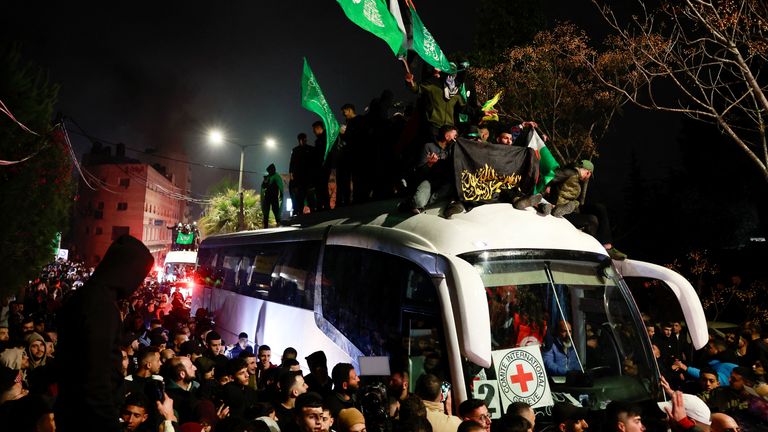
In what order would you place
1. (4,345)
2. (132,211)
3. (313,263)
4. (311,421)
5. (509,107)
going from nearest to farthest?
(311,421)
(4,345)
(313,263)
(509,107)
(132,211)

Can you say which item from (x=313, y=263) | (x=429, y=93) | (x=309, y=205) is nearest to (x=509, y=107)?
(x=309, y=205)

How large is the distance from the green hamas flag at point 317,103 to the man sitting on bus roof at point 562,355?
290 inches

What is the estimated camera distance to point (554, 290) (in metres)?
5.96

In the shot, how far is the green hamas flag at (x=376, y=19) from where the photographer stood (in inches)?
354

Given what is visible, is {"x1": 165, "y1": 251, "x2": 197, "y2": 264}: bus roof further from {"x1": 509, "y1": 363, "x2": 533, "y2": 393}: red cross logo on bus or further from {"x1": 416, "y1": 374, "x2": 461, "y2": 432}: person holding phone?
{"x1": 509, "y1": 363, "x2": 533, "y2": 393}: red cross logo on bus

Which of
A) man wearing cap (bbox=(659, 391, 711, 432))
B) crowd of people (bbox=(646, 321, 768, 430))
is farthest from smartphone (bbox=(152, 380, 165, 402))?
crowd of people (bbox=(646, 321, 768, 430))

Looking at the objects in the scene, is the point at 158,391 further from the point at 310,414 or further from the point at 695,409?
the point at 695,409

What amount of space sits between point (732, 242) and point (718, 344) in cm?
2094

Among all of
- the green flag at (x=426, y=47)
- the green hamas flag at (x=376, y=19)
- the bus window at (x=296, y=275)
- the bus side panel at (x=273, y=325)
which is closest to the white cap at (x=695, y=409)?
the bus side panel at (x=273, y=325)

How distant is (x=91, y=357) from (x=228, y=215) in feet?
Answer: 120

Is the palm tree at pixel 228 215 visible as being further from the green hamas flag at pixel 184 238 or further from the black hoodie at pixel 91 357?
the black hoodie at pixel 91 357

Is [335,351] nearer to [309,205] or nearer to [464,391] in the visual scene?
[464,391]

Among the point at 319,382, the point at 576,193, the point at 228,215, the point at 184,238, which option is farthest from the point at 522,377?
the point at 228,215

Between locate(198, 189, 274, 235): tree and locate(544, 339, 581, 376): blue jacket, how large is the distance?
3344cm
